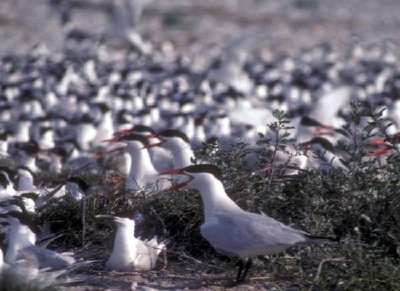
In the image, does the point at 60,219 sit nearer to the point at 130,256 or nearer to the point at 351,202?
the point at 130,256

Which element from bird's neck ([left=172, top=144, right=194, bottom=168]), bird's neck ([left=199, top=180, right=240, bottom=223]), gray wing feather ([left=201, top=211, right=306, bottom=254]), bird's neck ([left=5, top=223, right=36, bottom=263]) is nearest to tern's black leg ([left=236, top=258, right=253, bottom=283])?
gray wing feather ([left=201, top=211, right=306, bottom=254])

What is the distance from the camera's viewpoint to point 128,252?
6.14m

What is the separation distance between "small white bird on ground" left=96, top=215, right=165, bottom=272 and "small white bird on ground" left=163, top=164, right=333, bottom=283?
1.31 ft

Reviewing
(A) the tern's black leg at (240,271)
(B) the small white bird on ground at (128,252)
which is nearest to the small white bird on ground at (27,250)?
(B) the small white bird on ground at (128,252)

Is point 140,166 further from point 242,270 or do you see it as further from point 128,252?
point 242,270

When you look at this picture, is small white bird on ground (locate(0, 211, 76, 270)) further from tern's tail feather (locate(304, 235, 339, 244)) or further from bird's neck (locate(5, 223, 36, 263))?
tern's tail feather (locate(304, 235, 339, 244))

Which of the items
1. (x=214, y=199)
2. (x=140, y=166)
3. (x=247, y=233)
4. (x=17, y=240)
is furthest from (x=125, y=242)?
(x=140, y=166)

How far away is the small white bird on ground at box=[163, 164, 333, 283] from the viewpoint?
5688 millimetres

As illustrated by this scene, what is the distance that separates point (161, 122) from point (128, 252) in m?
9.58

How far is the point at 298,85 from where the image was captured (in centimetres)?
2119

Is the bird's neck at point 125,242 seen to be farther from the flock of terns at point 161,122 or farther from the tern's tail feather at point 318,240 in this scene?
the tern's tail feather at point 318,240

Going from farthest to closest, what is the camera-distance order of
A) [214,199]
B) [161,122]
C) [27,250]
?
[161,122], [27,250], [214,199]

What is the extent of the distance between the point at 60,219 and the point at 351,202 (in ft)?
5.65

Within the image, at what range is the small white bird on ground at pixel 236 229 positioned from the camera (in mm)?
5688
